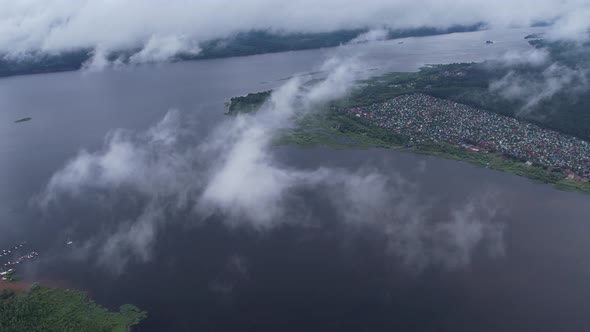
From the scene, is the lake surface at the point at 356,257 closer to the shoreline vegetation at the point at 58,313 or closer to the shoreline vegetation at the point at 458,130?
the shoreline vegetation at the point at 58,313

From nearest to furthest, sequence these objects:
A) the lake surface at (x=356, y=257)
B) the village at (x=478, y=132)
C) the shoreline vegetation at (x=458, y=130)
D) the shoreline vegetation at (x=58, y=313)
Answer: the shoreline vegetation at (x=58, y=313) < the lake surface at (x=356, y=257) < the shoreline vegetation at (x=458, y=130) < the village at (x=478, y=132)

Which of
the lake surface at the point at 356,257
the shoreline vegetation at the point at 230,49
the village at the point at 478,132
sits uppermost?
the shoreline vegetation at the point at 230,49

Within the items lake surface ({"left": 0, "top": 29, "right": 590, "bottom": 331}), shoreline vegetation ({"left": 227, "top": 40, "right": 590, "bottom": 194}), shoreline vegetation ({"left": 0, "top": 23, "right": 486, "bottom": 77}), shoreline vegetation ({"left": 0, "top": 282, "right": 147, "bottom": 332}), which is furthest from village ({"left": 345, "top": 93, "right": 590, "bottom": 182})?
shoreline vegetation ({"left": 0, "top": 23, "right": 486, "bottom": 77})

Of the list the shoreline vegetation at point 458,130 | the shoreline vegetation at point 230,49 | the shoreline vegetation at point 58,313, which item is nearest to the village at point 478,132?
the shoreline vegetation at point 458,130

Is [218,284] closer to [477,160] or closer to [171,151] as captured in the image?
[171,151]

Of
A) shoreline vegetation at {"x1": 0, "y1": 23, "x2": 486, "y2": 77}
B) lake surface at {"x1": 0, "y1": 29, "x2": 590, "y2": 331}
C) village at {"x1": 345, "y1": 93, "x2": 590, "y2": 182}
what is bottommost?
lake surface at {"x1": 0, "y1": 29, "x2": 590, "y2": 331}

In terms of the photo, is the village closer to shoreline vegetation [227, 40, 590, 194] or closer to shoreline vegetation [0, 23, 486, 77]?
shoreline vegetation [227, 40, 590, 194]

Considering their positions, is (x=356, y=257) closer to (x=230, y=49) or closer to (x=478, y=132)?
(x=478, y=132)
